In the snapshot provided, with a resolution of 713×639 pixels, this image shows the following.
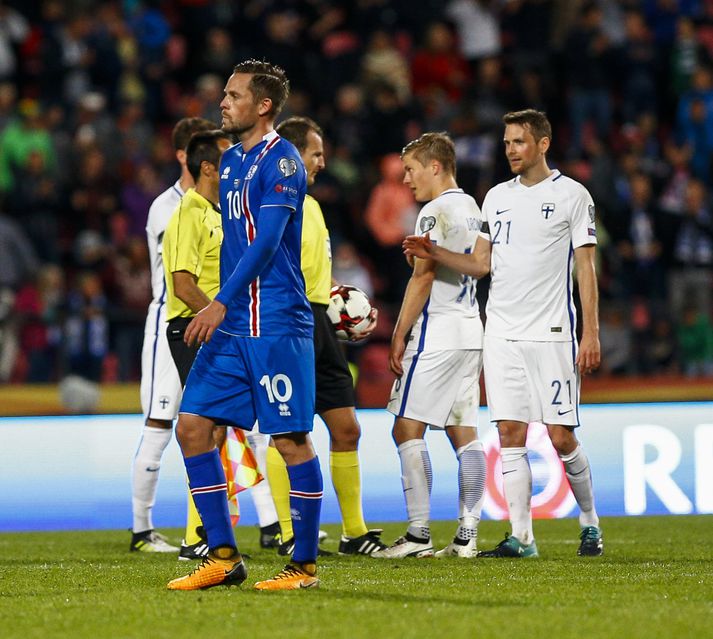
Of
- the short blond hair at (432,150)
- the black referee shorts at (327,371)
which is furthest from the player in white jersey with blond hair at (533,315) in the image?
the black referee shorts at (327,371)

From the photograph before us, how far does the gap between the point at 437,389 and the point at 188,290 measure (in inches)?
65.1

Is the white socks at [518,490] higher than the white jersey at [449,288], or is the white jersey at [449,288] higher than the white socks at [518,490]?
the white jersey at [449,288]

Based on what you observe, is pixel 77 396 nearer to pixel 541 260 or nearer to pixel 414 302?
pixel 414 302

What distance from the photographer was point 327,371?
7957mm

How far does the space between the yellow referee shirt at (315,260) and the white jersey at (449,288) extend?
1.85 ft

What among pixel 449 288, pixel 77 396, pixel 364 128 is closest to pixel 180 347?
pixel 449 288

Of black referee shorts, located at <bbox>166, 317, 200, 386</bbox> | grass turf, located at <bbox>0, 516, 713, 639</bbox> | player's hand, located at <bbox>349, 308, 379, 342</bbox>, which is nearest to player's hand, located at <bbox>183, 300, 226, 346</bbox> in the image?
grass turf, located at <bbox>0, 516, 713, 639</bbox>

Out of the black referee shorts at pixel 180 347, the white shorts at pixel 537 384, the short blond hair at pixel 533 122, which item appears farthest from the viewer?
the short blond hair at pixel 533 122

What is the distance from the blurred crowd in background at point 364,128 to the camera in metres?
14.0

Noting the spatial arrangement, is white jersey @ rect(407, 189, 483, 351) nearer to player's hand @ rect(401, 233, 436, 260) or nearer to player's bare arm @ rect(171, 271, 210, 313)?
player's hand @ rect(401, 233, 436, 260)

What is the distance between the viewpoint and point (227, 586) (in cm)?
623

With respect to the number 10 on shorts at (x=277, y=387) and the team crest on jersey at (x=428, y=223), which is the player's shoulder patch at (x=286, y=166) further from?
the team crest on jersey at (x=428, y=223)

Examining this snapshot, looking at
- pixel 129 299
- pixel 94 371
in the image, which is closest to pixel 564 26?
pixel 129 299

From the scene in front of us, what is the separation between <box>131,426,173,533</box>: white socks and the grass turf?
31cm
